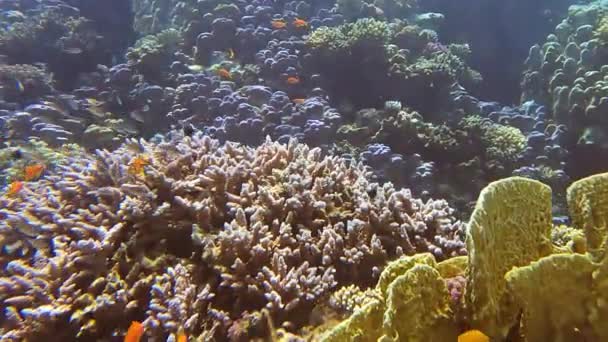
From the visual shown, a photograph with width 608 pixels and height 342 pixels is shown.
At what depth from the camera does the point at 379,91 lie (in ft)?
28.5

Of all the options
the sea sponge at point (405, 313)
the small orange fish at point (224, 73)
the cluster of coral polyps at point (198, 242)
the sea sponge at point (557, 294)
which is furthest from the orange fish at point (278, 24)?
the sea sponge at point (557, 294)

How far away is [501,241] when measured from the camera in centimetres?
203

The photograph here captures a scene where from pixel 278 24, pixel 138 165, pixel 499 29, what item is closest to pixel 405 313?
pixel 138 165

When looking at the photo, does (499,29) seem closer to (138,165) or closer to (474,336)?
(138,165)

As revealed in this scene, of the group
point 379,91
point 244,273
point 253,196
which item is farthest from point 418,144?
point 244,273

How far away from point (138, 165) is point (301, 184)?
1.49 meters

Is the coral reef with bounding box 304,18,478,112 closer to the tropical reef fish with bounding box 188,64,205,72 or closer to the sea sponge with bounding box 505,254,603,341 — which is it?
the tropical reef fish with bounding box 188,64,205,72

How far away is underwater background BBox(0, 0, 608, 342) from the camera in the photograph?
1.99 m

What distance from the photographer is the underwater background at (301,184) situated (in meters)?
1.99

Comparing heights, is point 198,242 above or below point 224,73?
below

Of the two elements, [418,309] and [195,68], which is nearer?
[418,309]

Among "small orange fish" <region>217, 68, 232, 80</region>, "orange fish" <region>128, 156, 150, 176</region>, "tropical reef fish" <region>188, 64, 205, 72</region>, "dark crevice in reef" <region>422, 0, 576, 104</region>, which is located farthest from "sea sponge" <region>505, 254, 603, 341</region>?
"dark crevice in reef" <region>422, 0, 576, 104</region>

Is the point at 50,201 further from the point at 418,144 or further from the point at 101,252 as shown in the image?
the point at 418,144

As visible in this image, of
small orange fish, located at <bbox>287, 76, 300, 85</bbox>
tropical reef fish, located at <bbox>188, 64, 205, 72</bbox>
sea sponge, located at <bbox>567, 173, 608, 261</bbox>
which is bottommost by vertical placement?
tropical reef fish, located at <bbox>188, 64, 205, 72</bbox>
